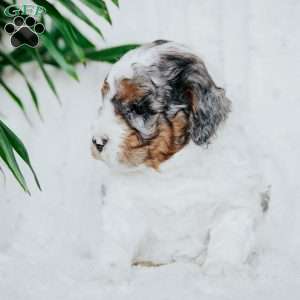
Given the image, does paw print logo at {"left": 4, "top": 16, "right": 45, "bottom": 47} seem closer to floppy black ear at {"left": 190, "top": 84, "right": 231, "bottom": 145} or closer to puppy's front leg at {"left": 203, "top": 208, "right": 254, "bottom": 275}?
floppy black ear at {"left": 190, "top": 84, "right": 231, "bottom": 145}

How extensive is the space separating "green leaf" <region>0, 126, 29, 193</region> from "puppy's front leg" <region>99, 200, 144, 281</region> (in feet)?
0.74

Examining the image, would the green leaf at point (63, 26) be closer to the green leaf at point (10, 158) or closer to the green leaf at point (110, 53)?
the green leaf at point (110, 53)

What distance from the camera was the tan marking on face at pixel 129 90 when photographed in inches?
62.3

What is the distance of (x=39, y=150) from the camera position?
1.87 m

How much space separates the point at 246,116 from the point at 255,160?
0.36ft

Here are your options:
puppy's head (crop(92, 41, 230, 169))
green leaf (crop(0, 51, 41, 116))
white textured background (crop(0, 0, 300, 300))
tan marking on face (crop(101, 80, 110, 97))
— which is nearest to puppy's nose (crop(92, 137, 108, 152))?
puppy's head (crop(92, 41, 230, 169))

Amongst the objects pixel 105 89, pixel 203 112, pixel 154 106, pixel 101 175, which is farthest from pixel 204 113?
pixel 101 175

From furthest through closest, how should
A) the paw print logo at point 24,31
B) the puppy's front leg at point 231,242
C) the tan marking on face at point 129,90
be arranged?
1. the paw print logo at point 24,31
2. the puppy's front leg at point 231,242
3. the tan marking on face at point 129,90

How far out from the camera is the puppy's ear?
161 cm

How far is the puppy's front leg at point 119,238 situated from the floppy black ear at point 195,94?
26cm

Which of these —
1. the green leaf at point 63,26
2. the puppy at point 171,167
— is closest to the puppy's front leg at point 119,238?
the puppy at point 171,167

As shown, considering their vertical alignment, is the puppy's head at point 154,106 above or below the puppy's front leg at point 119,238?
above

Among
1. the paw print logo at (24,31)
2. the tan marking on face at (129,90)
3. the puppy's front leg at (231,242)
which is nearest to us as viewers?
the tan marking on face at (129,90)

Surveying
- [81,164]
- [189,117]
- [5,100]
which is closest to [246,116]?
[189,117]
